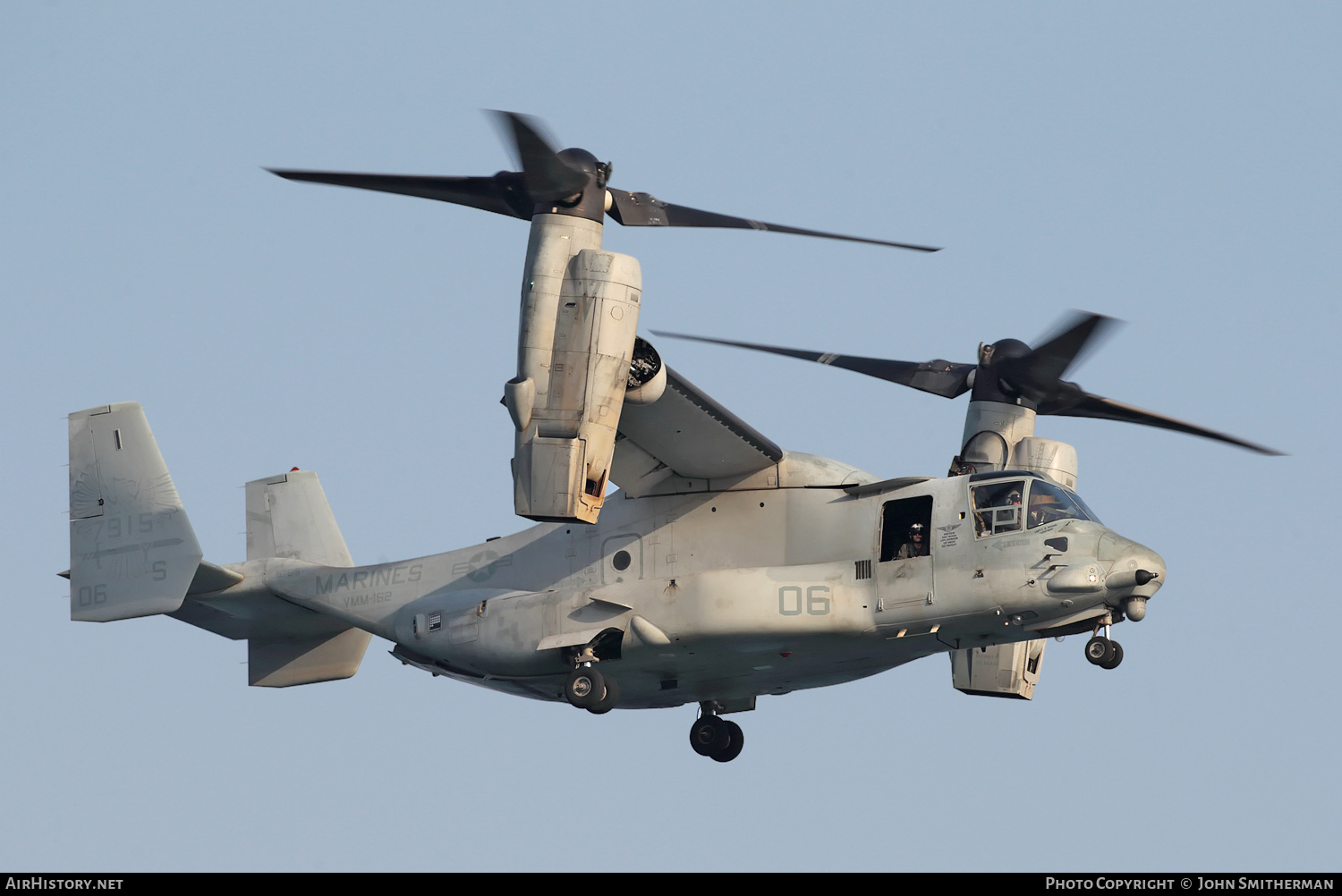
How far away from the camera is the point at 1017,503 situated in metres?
23.0

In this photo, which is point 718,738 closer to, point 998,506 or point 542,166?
point 998,506

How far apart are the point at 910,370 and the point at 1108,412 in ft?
9.92

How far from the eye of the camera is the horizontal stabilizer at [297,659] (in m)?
27.8

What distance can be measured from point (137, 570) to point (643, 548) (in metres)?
7.07

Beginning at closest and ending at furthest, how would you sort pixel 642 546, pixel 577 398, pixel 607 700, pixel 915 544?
1. pixel 577 398
2. pixel 915 544
3. pixel 607 700
4. pixel 642 546

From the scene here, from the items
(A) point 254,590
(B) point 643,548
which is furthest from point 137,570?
(B) point 643,548

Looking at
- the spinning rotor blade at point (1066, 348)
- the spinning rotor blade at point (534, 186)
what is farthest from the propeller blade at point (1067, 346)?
the spinning rotor blade at point (534, 186)

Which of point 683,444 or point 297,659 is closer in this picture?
point 683,444

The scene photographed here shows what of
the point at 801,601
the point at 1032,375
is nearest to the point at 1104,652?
the point at 801,601

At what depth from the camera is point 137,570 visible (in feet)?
83.7

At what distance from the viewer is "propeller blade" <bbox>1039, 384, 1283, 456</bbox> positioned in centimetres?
2719
